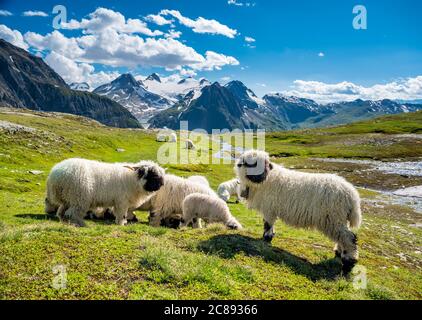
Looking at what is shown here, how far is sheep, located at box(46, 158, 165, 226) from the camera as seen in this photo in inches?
596

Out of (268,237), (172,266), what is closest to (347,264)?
(268,237)

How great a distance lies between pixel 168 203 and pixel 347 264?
1012 centimetres

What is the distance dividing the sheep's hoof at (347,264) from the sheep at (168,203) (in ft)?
27.7

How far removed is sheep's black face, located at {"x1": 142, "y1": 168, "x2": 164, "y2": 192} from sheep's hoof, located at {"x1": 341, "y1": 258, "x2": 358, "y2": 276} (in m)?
9.57

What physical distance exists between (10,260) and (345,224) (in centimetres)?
1040

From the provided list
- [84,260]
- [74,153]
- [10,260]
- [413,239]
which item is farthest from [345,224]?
[74,153]

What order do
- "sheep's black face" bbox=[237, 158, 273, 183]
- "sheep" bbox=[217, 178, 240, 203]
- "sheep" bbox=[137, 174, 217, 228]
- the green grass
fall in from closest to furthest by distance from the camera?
the green grass
"sheep's black face" bbox=[237, 158, 273, 183]
"sheep" bbox=[137, 174, 217, 228]
"sheep" bbox=[217, 178, 240, 203]

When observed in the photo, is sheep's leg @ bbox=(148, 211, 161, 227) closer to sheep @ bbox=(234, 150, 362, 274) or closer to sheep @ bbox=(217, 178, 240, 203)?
sheep @ bbox=(234, 150, 362, 274)

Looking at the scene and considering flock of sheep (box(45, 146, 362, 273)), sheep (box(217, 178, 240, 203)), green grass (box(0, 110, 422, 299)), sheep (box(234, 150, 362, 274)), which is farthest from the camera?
sheep (box(217, 178, 240, 203))

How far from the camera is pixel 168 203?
715 inches

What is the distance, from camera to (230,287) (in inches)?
320

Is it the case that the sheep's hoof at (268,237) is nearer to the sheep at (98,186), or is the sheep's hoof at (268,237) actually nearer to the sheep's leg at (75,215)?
the sheep at (98,186)

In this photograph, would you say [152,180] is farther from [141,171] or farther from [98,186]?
[98,186]

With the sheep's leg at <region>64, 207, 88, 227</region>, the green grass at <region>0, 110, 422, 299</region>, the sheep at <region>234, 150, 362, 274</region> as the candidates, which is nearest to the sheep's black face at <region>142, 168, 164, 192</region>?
the sheep's leg at <region>64, 207, 88, 227</region>
